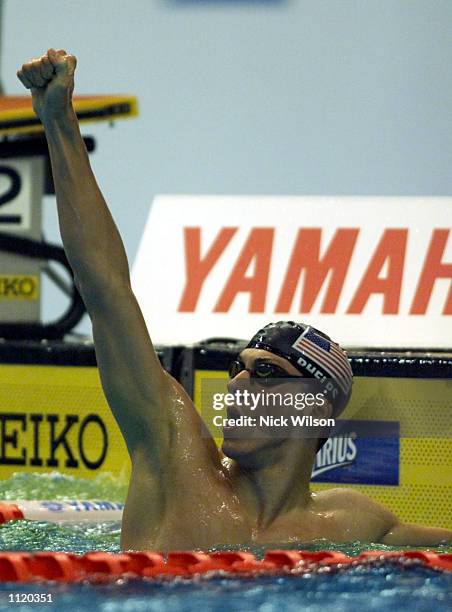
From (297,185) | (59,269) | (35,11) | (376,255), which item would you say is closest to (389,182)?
(297,185)

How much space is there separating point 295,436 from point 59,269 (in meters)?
3.49

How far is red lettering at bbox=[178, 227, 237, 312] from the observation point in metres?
5.25

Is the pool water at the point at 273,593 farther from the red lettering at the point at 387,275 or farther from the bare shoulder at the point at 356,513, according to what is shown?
the red lettering at the point at 387,275

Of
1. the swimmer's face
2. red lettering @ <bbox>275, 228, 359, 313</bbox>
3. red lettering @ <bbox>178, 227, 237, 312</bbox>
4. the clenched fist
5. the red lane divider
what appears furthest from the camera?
red lettering @ <bbox>178, 227, 237, 312</bbox>

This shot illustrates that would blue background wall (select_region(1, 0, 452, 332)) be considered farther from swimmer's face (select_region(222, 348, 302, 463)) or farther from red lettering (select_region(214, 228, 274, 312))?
swimmer's face (select_region(222, 348, 302, 463))

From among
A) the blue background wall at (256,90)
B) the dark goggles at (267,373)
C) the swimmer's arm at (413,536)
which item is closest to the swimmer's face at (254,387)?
the dark goggles at (267,373)

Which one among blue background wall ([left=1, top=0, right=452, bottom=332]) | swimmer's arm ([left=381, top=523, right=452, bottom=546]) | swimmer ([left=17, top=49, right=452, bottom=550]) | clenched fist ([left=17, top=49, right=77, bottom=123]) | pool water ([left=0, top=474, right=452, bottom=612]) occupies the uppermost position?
blue background wall ([left=1, top=0, right=452, bottom=332])

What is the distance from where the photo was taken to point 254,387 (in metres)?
2.61

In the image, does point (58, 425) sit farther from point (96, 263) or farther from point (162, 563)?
point (162, 563)

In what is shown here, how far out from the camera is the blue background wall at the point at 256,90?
6.42 meters

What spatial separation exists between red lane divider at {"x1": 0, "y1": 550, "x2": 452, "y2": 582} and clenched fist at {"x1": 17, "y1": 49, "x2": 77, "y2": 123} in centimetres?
88

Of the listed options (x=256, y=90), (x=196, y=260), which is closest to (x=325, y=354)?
(x=196, y=260)

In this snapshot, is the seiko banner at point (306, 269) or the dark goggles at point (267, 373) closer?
the dark goggles at point (267, 373)

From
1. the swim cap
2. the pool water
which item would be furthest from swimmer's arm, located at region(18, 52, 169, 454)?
the pool water
